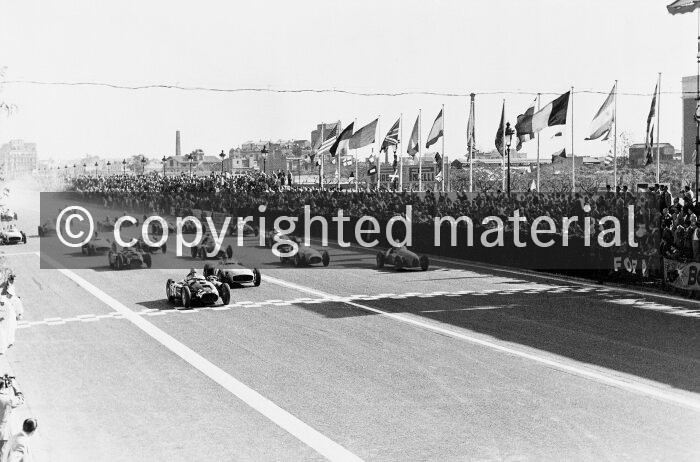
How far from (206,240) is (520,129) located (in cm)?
1786

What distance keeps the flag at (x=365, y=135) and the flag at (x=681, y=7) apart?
2665 centimetres

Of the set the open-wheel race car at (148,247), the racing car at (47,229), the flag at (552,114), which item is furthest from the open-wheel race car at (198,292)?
the racing car at (47,229)

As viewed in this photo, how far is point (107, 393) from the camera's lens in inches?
580

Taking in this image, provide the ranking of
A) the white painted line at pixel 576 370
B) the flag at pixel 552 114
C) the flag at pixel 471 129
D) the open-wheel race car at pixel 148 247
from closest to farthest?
the white painted line at pixel 576 370
the open-wheel race car at pixel 148 247
the flag at pixel 552 114
the flag at pixel 471 129

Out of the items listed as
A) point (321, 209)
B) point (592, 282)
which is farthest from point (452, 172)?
point (592, 282)

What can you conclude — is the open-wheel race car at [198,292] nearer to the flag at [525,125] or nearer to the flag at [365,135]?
the flag at [525,125]

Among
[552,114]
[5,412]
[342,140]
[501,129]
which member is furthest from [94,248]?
[5,412]

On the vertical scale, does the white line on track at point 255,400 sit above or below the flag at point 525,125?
below

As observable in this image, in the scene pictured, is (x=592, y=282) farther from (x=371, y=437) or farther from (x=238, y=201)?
(x=238, y=201)

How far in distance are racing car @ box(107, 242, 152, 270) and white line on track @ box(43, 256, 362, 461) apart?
42.5 feet

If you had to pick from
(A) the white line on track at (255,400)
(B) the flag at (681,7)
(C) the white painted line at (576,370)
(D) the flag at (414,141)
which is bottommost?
(A) the white line on track at (255,400)

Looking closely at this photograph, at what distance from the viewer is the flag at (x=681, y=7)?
28.3 metres

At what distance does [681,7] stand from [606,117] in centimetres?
1470

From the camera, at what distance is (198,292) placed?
2467cm
